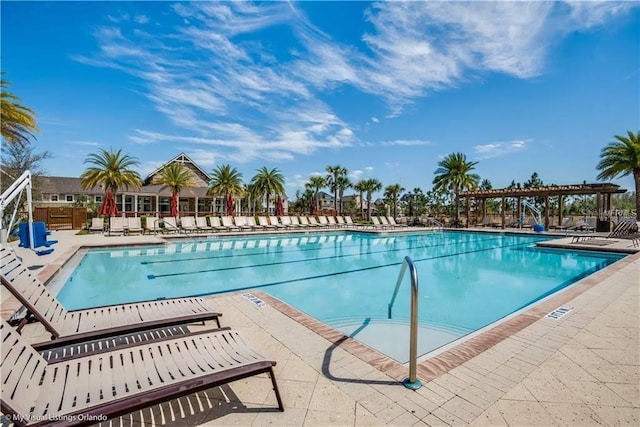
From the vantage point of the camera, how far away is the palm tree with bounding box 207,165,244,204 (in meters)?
30.1

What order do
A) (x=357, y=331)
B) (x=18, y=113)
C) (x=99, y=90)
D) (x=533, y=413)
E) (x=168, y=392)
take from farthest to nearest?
(x=99, y=90) < (x=18, y=113) < (x=357, y=331) < (x=533, y=413) < (x=168, y=392)

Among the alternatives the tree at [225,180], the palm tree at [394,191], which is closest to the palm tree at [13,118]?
the tree at [225,180]

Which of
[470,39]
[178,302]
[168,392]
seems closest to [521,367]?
[168,392]

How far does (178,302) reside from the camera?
3.97 meters

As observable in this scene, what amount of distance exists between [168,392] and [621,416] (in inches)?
123

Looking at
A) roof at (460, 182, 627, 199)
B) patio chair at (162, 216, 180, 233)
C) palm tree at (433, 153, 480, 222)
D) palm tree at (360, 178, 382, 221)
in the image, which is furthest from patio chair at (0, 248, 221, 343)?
palm tree at (360, 178, 382, 221)

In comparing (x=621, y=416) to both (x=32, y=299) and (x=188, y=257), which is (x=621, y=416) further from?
(x=188, y=257)

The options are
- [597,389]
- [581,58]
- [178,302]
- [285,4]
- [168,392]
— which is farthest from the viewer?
[581,58]

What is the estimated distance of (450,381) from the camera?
2729mm

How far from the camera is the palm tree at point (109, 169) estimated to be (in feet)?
74.7

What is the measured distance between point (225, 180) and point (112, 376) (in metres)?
29.3

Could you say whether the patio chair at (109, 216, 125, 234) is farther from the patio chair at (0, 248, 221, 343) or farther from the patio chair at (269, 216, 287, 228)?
the patio chair at (0, 248, 221, 343)

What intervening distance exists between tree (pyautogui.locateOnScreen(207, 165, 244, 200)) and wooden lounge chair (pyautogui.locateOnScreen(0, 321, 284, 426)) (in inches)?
1126

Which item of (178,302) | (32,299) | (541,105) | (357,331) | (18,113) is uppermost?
(541,105)
